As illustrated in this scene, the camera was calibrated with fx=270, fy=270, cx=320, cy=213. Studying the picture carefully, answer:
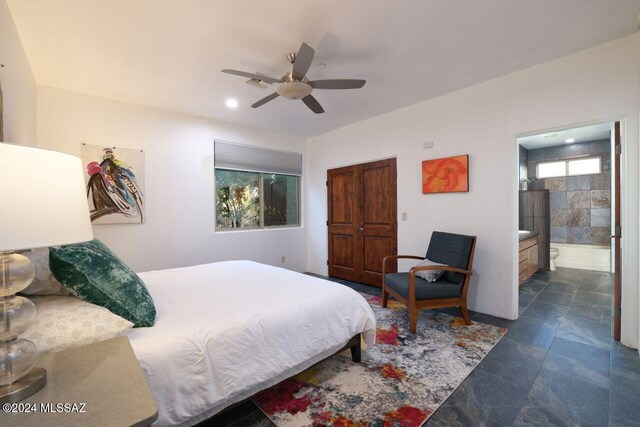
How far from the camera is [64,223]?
2.46ft

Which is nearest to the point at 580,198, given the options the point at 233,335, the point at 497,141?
the point at 497,141

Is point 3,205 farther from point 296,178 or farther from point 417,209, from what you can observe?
point 296,178

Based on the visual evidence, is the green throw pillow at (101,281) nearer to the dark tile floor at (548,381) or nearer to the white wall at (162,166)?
the dark tile floor at (548,381)

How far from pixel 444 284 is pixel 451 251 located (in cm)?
43

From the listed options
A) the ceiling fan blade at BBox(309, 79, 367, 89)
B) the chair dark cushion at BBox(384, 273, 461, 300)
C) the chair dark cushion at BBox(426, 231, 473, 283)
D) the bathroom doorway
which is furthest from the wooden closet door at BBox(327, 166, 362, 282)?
the bathroom doorway

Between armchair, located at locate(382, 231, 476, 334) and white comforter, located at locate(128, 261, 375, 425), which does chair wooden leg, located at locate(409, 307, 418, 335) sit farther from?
white comforter, located at locate(128, 261, 375, 425)

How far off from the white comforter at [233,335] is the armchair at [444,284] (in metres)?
0.79

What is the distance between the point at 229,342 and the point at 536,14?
10.1ft

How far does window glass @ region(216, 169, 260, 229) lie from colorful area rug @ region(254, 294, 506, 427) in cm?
289

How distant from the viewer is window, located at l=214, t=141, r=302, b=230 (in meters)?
4.36

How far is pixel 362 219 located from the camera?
451cm

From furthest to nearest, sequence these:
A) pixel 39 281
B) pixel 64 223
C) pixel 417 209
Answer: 1. pixel 417 209
2. pixel 39 281
3. pixel 64 223

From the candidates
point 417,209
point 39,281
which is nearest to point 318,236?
point 417,209

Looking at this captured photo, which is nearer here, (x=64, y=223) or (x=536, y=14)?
(x=64, y=223)
